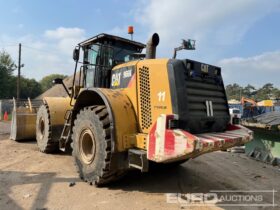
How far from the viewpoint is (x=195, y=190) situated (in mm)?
4812

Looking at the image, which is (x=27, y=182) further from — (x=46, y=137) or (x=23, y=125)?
(x=23, y=125)

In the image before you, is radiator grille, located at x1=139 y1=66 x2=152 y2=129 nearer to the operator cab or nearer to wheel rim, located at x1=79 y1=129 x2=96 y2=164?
wheel rim, located at x1=79 y1=129 x2=96 y2=164

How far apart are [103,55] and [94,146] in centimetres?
203

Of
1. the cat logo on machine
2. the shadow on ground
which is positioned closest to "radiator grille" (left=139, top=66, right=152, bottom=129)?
the cat logo on machine

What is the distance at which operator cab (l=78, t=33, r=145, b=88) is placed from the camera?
5816 millimetres

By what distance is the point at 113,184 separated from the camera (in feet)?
16.1

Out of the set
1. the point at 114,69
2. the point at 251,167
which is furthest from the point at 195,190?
the point at 251,167

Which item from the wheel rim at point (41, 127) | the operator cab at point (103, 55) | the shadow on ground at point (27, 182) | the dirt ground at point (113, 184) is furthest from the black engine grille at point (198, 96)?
the wheel rim at point (41, 127)

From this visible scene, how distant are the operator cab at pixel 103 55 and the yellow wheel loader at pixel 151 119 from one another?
25cm

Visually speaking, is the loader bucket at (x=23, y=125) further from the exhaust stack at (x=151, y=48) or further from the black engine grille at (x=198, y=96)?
the black engine grille at (x=198, y=96)

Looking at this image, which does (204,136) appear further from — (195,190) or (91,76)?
(91,76)

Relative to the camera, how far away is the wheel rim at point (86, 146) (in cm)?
504

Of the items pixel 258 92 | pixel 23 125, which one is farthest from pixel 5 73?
pixel 258 92

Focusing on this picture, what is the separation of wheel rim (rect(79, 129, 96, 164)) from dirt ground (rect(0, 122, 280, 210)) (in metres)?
0.44
